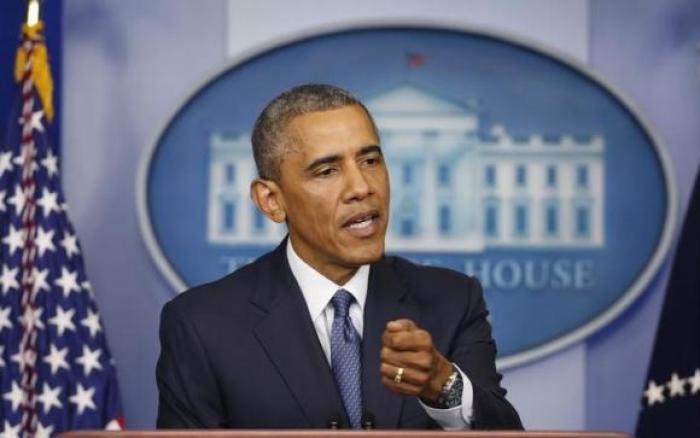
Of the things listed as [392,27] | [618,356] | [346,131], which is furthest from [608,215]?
[346,131]

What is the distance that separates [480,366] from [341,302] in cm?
30

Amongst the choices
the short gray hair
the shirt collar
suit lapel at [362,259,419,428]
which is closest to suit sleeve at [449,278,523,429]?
suit lapel at [362,259,419,428]

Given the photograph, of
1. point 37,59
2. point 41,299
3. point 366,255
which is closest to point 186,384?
point 366,255

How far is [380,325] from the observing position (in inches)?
101

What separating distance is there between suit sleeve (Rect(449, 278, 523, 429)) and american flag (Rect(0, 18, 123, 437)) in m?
1.39

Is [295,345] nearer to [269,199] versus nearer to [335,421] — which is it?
[335,421]

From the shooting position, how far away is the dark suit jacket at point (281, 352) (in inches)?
96.4

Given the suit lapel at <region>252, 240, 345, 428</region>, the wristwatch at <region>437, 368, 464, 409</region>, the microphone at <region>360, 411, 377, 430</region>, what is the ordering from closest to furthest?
the wristwatch at <region>437, 368, 464, 409</region>, the microphone at <region>360, 411, 377, 430</region>, the suit lapel at <region>252, 240, 345, 428</region>

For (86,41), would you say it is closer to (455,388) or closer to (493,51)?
(493,51)

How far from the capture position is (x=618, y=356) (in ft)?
12.8

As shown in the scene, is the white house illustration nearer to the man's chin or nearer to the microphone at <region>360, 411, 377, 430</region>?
the man's chin

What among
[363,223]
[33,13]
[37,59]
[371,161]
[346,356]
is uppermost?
[33,13]

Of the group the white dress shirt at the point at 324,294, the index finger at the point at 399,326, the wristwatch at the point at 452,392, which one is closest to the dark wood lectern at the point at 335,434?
the index finger at the point at 399,326

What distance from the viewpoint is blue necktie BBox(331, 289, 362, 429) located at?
8.07 ft
